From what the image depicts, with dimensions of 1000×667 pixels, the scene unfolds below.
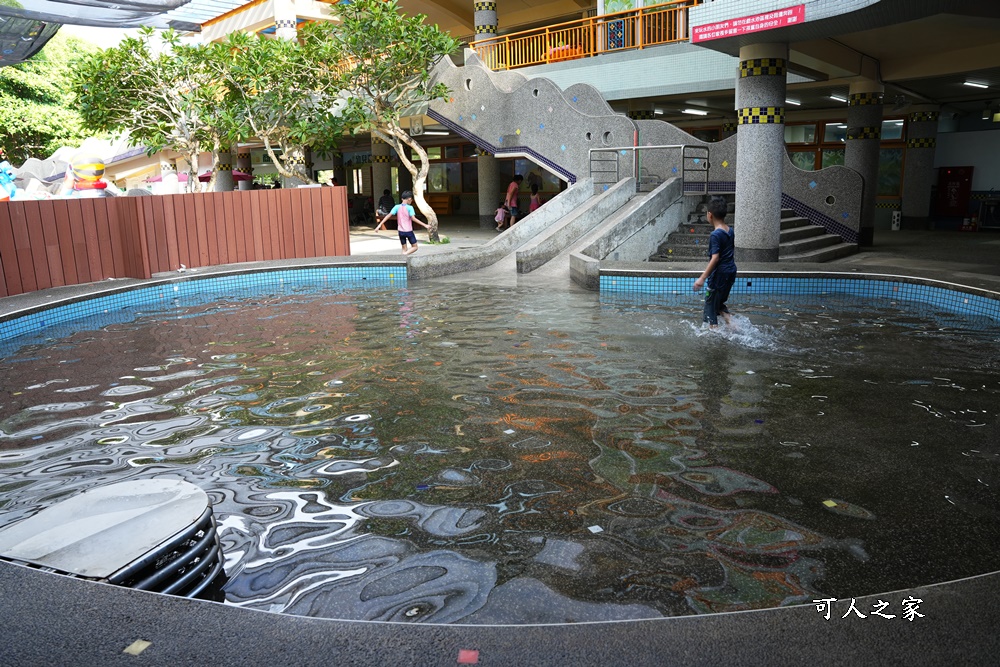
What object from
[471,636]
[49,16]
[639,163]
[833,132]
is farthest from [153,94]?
[471,636]

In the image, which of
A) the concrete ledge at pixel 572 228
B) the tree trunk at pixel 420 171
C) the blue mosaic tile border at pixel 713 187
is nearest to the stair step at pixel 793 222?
the blue mosaic tile border at pixel 713 187

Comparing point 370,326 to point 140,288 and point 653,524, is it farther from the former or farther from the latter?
point 653,524

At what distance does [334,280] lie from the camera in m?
13.8

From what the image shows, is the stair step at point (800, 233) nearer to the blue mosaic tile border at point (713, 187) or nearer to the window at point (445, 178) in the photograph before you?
the blue mosaic tile border at point (713, 187)

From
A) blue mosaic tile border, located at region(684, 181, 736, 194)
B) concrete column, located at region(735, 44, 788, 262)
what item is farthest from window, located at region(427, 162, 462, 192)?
concrete column, located at region(735, 44, 788, 262)

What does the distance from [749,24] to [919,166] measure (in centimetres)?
1109

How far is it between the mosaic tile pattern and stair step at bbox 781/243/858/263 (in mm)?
6791

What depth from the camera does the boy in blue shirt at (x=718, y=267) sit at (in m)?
7.60

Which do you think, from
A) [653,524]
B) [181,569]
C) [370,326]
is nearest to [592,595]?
[653,524]

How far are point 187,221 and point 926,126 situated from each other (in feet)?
58.6

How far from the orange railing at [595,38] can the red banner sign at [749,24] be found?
5.71 metres

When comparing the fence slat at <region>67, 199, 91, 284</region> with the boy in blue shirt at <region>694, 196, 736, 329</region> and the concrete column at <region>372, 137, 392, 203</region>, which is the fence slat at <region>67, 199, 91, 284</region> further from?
the concrete column at <region>372, 137, 392, 203</region>

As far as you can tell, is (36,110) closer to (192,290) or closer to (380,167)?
(380,167)

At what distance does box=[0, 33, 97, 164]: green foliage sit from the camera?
29672mm
